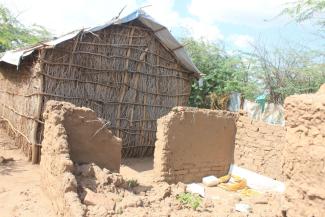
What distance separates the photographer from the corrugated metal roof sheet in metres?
8.71

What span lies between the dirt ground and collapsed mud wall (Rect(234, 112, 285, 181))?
4.86 m

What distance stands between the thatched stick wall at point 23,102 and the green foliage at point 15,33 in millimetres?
5975

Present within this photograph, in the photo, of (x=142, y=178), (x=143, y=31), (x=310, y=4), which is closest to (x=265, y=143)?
(x=142, y=178)

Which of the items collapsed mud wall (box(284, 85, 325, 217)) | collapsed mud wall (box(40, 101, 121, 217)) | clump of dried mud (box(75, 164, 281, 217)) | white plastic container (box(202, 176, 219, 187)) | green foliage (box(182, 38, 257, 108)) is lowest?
white plastic container (box(202, 176, 219, 187))

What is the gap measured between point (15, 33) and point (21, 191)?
14.8 meters

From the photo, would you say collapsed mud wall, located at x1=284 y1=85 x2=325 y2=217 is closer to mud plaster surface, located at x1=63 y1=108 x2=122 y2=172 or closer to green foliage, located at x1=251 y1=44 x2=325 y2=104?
mud plaster surface, located at x1=63 y1=108 x2=122 y2=172

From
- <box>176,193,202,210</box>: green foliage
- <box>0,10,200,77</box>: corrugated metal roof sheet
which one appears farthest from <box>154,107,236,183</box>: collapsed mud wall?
<box>0,10,200,77</box>: corrugated metal roof sheet

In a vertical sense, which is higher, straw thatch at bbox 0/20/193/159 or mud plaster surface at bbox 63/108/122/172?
straw thatch at bbox 0/20/193/159

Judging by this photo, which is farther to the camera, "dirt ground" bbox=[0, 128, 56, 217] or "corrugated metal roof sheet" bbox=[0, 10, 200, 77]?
"corrugated metal roof sheet" bbox=[0, 10, 200, 77]

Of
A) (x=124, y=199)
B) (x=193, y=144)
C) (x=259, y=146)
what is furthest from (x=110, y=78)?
(x=124, y=199)

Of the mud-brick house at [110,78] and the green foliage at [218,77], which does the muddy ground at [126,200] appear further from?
the green foliage at [218,77]

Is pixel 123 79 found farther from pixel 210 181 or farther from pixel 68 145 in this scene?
pixel 68 145

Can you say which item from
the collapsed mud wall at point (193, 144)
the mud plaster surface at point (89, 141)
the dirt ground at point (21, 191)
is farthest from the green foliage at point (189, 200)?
the dirt ground at point (21, 191)

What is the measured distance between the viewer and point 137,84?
34.6 feet
